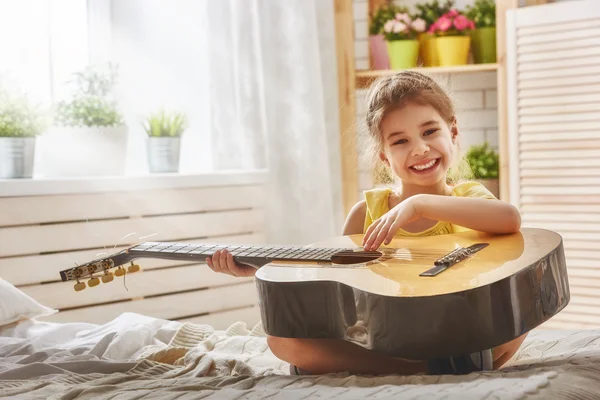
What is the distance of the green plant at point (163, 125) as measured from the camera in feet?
10.3

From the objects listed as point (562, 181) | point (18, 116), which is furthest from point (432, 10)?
point (18, 116)

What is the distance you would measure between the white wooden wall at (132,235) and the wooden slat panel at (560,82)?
108 centimetres

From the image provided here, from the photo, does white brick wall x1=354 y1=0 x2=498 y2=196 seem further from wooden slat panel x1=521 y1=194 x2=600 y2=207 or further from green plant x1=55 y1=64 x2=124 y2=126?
green plant x1=55 y1=64 x2=124 y2=126

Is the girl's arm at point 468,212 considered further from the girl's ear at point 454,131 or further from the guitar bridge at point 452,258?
the girl's ear at point 454,131

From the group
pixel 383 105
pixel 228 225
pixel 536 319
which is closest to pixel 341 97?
pixel 228 225

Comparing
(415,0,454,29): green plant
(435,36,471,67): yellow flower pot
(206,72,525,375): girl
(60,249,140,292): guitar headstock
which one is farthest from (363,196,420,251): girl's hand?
(415,0,454,29): green plant

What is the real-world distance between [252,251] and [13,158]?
1.39 m

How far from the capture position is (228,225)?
122 inches

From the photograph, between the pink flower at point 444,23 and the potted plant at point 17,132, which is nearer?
the potted plant at point 17,132

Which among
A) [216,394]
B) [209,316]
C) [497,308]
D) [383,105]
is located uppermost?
[383,105]

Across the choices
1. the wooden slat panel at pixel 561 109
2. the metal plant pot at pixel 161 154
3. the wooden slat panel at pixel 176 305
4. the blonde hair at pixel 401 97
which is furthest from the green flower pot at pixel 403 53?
the blonde hair at pixel 401 97

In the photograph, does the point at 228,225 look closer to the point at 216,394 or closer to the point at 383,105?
the point at 383,105

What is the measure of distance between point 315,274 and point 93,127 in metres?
1.82

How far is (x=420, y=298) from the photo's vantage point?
1147mm
